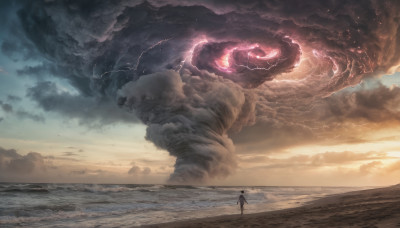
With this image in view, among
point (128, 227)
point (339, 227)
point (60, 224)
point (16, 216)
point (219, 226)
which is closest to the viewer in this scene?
point (339, 227)

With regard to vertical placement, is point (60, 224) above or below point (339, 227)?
below

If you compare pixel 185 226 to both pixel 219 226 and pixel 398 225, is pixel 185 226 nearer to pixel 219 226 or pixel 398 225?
pixel 219 226

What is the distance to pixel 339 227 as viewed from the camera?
9719mm

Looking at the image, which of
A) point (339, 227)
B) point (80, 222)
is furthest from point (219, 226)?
point (80, 222)

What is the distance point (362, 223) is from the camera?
32.5 ft

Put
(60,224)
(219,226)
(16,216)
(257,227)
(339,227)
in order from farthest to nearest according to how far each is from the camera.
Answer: (16,216) → (60,224) → (219,226) → (257,227) → (339,227)

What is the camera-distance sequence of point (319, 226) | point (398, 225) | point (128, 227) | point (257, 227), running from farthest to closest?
point (128, 227) < point (257, 227) < point (319, 226) < point (398, 225)

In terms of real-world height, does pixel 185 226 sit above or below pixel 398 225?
below

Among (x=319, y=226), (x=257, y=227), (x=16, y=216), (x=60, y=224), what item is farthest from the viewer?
(x=16, y=216)

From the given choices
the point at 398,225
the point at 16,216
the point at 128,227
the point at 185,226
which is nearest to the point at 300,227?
the point at 398,225

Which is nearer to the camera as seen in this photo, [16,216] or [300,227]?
[300,227]

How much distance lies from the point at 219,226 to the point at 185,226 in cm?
200

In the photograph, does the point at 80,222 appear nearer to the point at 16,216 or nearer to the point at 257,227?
the point at 16,216

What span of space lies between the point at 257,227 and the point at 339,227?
3995mm
